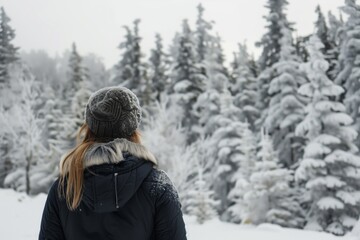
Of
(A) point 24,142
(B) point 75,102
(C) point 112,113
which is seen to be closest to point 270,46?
(B) point 75,102

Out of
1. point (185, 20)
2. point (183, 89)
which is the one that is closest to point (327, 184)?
point (183, 89)

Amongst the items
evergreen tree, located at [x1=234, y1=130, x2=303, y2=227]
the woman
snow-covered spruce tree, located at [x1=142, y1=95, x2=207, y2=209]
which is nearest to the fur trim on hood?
the woman

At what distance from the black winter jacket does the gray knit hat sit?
14 cm

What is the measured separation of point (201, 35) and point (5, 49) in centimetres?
1776

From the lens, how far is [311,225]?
21.3 meters

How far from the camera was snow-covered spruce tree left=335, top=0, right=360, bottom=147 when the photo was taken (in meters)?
24.8

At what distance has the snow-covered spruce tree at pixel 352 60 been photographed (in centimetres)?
2484

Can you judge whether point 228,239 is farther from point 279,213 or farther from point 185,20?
point 185,20

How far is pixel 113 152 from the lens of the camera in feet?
7.25

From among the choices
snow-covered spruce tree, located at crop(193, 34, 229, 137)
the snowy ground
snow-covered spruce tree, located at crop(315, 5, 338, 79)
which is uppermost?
snow-covered spruce tree, located at crop(315, 5, 338, 79)

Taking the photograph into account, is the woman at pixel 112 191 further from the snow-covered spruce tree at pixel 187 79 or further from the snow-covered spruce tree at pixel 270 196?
the snow-covered spruce tree at pixel 187 79

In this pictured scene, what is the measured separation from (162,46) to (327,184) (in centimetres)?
2995

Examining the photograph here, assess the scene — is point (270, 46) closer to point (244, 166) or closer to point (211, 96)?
point (211, 96)

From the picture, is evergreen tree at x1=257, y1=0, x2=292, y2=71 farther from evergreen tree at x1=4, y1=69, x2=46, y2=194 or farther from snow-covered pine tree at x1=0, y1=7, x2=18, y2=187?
snow-covered pine tree at x1=0, y1=7, x2=18, y2=187
